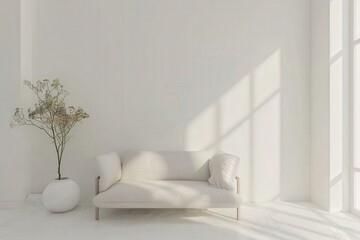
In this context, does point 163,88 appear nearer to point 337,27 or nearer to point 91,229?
point 91,229

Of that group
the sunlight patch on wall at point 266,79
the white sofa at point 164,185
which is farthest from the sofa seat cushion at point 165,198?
the sunlight patch on wall at point 266,79

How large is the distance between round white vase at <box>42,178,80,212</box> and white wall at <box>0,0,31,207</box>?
62cm

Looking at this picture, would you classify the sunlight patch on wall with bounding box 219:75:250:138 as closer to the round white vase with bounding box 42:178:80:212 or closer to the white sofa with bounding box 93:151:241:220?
the white sofa with bounding box 93:151:241:220

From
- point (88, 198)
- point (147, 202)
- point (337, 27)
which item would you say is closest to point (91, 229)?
point (147, 202)

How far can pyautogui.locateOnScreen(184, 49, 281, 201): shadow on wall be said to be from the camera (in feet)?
13.4

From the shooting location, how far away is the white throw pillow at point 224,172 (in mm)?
3369

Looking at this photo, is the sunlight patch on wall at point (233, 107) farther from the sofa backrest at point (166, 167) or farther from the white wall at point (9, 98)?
the white wall at point (9, 98)

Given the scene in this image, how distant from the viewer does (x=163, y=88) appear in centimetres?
412

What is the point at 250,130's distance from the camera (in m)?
4.10

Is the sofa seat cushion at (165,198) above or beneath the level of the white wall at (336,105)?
beneath

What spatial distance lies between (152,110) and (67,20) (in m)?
1.84

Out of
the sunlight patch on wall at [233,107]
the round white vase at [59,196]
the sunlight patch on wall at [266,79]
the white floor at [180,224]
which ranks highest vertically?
the sunlight patch on wall at [266,79]

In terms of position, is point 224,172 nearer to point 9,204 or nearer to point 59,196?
point 59,196

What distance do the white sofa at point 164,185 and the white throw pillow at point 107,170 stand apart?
0.20 ft
